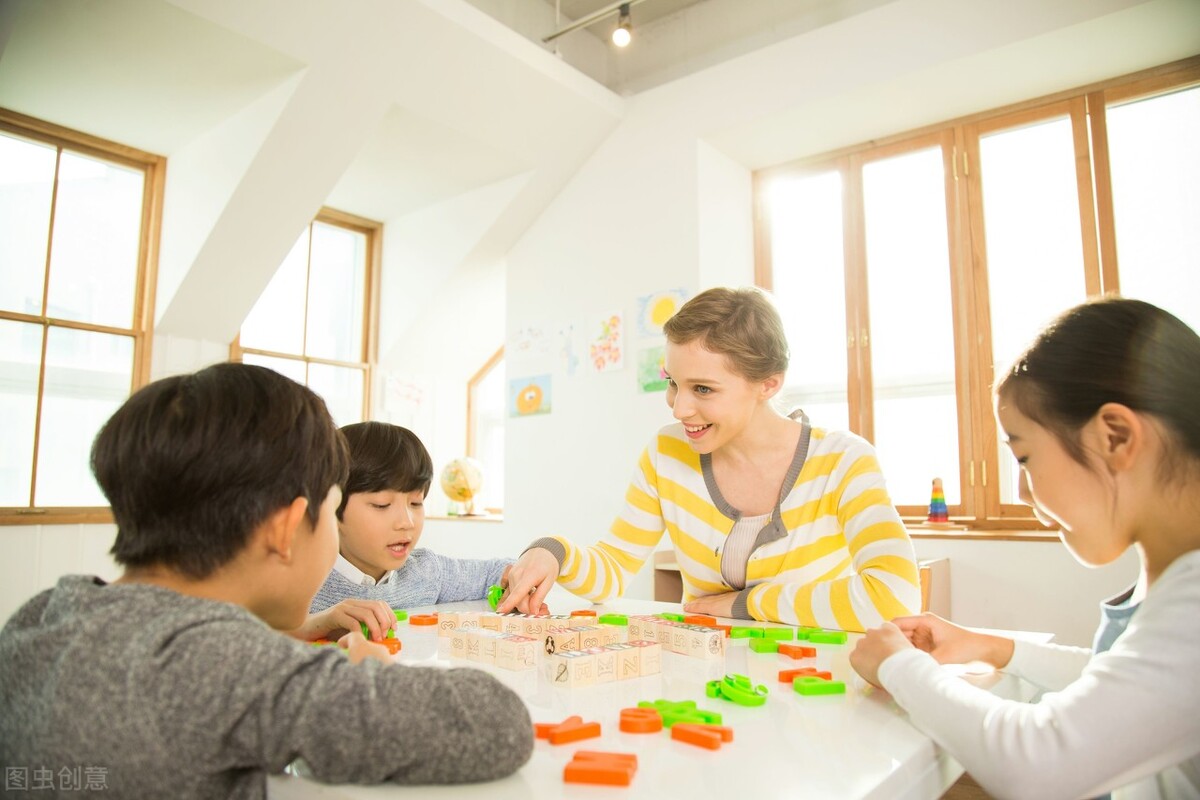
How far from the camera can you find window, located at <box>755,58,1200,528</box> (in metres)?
3.11

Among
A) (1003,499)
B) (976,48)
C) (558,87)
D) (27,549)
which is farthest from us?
(558,87)

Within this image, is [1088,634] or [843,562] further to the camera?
[1088,634]

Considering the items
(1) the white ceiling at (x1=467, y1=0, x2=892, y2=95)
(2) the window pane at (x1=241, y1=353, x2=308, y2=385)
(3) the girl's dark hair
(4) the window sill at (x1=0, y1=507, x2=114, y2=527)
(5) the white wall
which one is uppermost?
(1) the white ceiling at (x1=467, y1=0, x2=892, y2=95)

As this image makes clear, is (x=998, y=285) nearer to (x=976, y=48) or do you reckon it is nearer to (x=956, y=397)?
(x=956, y=397)

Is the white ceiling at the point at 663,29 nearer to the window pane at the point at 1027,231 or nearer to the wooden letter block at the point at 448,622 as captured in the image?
the window pane at the point at 1027,231

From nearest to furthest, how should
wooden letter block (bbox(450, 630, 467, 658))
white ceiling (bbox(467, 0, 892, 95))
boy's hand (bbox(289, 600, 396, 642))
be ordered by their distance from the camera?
wooden letter block (bbox(450, 630, 467, 658)), boy's hand (bbox(289, 600, 396, 642)), white ceiling (bbox(467, 0, 892, 95))

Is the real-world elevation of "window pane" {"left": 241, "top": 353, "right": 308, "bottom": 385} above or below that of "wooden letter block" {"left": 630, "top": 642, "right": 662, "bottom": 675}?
above

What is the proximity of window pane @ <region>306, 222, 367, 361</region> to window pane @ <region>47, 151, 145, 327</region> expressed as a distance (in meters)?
0.96

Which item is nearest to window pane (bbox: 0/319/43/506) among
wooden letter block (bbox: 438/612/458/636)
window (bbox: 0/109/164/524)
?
window (bbox: 0/109/164/524)

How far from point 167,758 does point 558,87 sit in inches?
142

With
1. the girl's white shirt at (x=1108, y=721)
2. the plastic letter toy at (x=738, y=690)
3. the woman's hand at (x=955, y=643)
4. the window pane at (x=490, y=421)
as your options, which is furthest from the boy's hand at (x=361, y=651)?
the window pane at (x=490, y=421)

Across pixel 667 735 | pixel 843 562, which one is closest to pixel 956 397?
pixel 843 562

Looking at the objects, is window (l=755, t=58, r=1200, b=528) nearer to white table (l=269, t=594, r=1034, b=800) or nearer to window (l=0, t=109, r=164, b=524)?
white table (l=269, t=594, r=1034, b=800)

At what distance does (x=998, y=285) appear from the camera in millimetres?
3402
